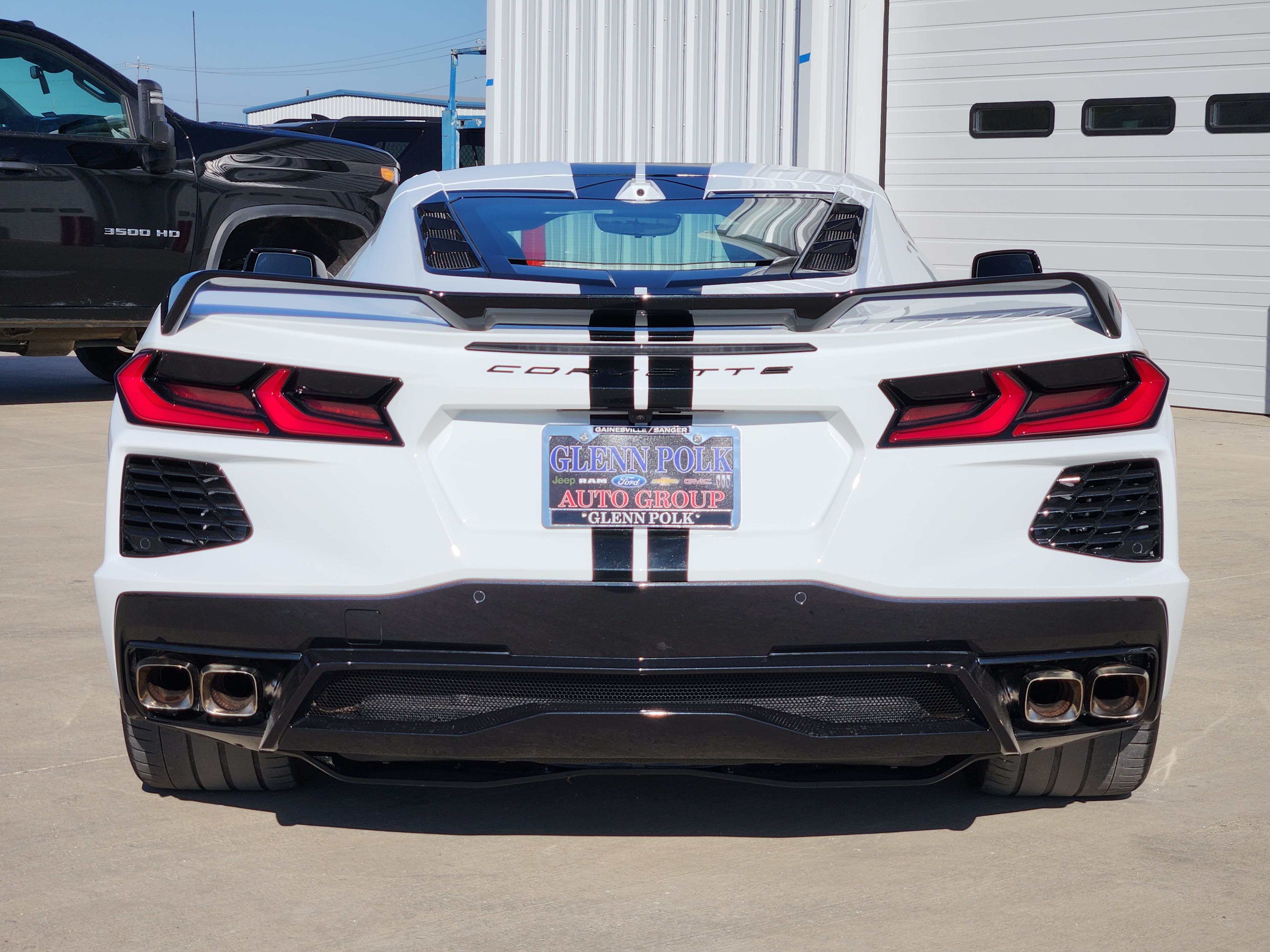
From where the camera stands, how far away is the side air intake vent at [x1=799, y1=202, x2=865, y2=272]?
3.52m

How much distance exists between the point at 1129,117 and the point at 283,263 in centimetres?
853

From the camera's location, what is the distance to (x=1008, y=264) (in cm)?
403

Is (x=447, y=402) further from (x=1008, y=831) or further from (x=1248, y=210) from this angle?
(x=1248, y=210)

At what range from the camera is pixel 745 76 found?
497 inches

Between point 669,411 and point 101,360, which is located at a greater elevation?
point 669,411

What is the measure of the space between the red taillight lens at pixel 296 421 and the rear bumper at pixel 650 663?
11.5 inches

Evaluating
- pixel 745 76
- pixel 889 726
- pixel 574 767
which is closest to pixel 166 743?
pixel 574 767

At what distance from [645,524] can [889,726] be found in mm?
563

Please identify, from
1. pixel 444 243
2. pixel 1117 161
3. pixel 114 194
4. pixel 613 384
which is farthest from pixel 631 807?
pixel 1117 161

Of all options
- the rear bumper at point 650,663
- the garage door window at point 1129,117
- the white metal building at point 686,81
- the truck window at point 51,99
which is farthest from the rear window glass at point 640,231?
the white metal building at point 686,81

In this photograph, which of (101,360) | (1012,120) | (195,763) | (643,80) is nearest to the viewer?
(195,763)

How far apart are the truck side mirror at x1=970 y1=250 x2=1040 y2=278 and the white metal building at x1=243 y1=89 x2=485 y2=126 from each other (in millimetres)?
52960

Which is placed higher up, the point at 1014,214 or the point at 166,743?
the point at 1014,214

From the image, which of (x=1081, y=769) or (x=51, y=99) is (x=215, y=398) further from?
(x=51, y=99)
